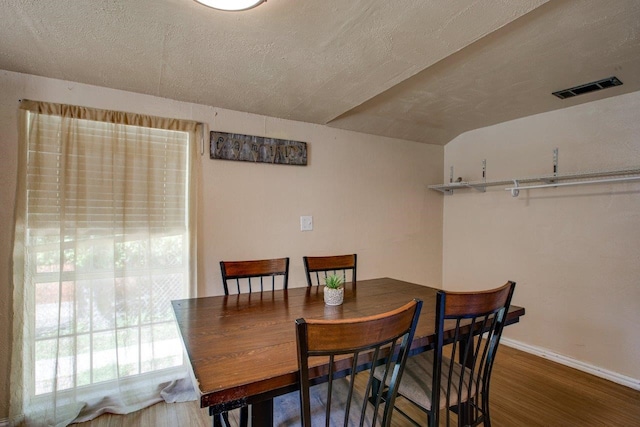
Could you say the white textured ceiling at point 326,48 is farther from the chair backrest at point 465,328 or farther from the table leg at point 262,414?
the table leg at point 262,414

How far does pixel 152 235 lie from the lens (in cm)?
214

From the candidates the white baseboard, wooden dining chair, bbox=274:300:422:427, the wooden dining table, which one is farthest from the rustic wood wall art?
the white baseboard

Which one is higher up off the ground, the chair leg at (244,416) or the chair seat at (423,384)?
the chair leg at (244,416)

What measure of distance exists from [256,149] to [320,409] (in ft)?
6.18

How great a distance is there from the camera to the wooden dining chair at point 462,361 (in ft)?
4.02

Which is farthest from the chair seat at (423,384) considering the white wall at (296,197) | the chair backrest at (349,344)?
the white wall at (296,197)

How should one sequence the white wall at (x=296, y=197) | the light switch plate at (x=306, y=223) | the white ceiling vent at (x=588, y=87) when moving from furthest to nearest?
the light switch plate at (x=306, y=223), the white ceiling vent at (x=588, y=87), the white wall at (x=296, y=197)

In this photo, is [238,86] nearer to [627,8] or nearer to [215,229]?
[215,229]

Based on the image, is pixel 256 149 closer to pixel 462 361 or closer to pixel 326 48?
pixel 326 48

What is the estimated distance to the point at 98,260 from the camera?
1.97 meters

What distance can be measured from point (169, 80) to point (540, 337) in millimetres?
3619

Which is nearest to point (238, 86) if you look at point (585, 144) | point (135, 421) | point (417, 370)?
point (417, 370)

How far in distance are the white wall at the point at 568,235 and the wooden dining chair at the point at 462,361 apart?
1629mm

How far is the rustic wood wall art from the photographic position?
7.77 ft
